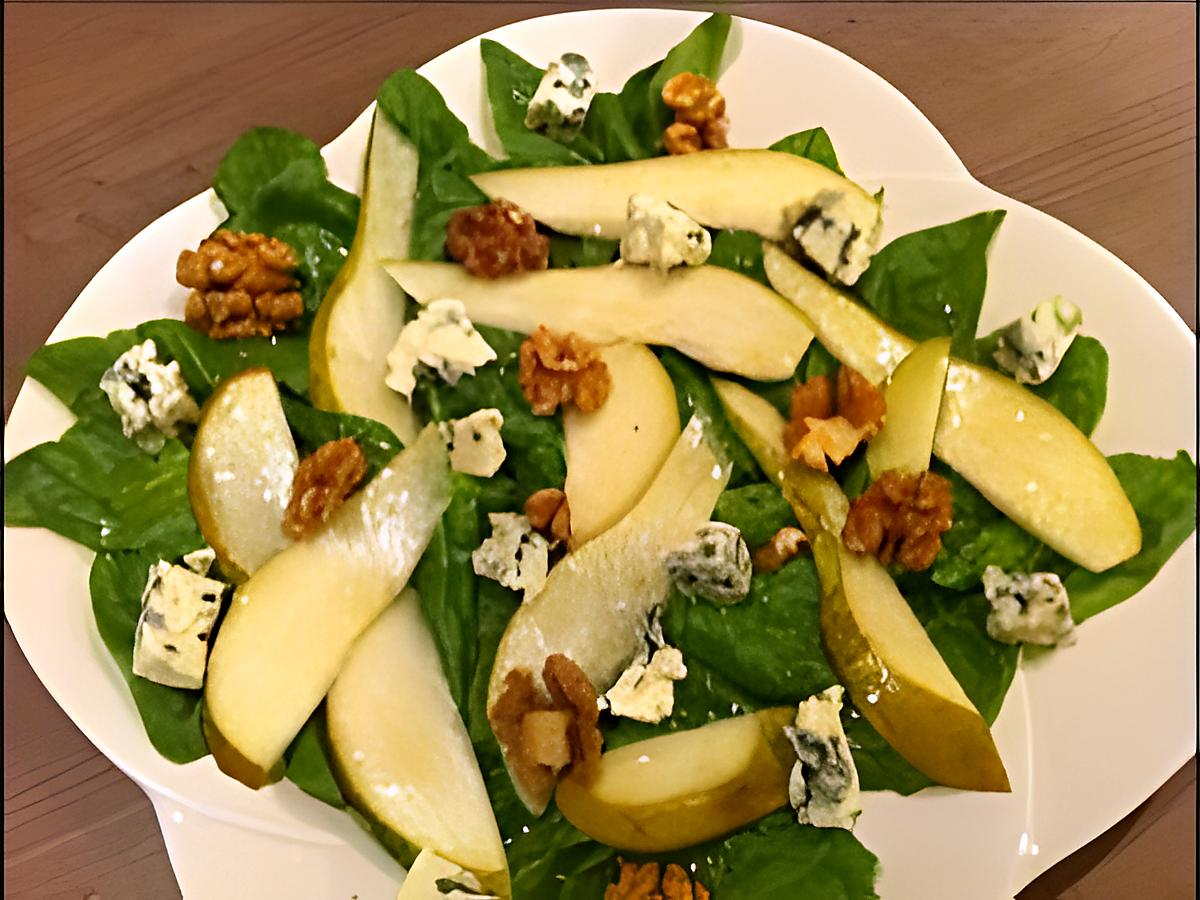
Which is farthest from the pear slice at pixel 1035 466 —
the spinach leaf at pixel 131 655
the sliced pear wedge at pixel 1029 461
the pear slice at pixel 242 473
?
the spinach leaf at pixel 131 655

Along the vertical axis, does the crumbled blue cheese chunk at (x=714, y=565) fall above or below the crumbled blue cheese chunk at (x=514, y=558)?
above

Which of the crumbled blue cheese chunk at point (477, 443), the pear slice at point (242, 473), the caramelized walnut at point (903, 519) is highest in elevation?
the caramelized walnut at point (903, 519)

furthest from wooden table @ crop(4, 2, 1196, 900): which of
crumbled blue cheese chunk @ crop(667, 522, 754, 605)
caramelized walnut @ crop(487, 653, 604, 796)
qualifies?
crumbled blue cheese chunk @ crop(667, 522, 754, 605)

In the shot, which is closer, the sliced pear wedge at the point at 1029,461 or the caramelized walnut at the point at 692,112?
the sliced pear wedge at the point at 1029,461

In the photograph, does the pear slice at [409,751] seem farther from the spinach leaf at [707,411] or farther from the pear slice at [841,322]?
the pear slice at [841,322]

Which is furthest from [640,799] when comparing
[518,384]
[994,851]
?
[518,384]

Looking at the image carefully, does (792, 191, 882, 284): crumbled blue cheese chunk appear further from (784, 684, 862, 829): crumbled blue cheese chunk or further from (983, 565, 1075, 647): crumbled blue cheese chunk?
(784, 684, 862, 829): crumbled blue cheese chunk
